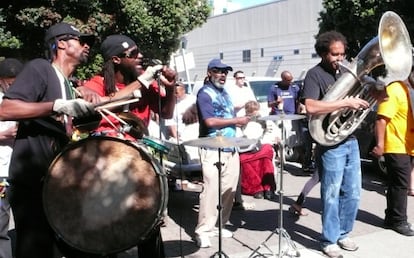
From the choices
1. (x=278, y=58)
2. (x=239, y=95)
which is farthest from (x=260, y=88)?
(x=278, y=58)

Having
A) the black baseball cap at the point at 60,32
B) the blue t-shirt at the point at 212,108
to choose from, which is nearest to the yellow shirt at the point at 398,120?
the blue t-shirt at the point at 212,108

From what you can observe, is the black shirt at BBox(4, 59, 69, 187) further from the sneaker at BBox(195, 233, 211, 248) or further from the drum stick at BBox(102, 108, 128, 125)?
the sneaker at BBox(195, 233, 211, 248)

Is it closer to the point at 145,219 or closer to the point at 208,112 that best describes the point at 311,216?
the point at 208,112

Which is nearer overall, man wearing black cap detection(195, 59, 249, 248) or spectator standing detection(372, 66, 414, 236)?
man wearing black cap detection(195, 59, 249, 248)

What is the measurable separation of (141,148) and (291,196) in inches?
192

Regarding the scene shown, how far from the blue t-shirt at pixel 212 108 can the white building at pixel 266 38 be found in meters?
23.8

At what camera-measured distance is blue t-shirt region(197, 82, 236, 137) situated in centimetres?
492

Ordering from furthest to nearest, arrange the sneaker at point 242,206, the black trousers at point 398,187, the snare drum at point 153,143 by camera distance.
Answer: the sneaker at point 242,206, the black trousers at point 398,187, the snare drum at point 153,143

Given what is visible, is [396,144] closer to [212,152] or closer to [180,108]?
[212,152]

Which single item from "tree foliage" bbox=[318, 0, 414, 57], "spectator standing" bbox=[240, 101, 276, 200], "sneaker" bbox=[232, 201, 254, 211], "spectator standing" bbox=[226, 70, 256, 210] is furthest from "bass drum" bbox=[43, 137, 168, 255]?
"tree foliage" bbox=[318, 0, 414, 57]

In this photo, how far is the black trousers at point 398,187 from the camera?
5.42m

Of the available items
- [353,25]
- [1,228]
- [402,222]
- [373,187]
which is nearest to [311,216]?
[402,222]

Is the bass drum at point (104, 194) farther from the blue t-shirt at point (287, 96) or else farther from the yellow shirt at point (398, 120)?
the blue t-shirt at point (287, 96)

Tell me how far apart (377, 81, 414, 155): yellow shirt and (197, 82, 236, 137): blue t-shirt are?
1758 mm
